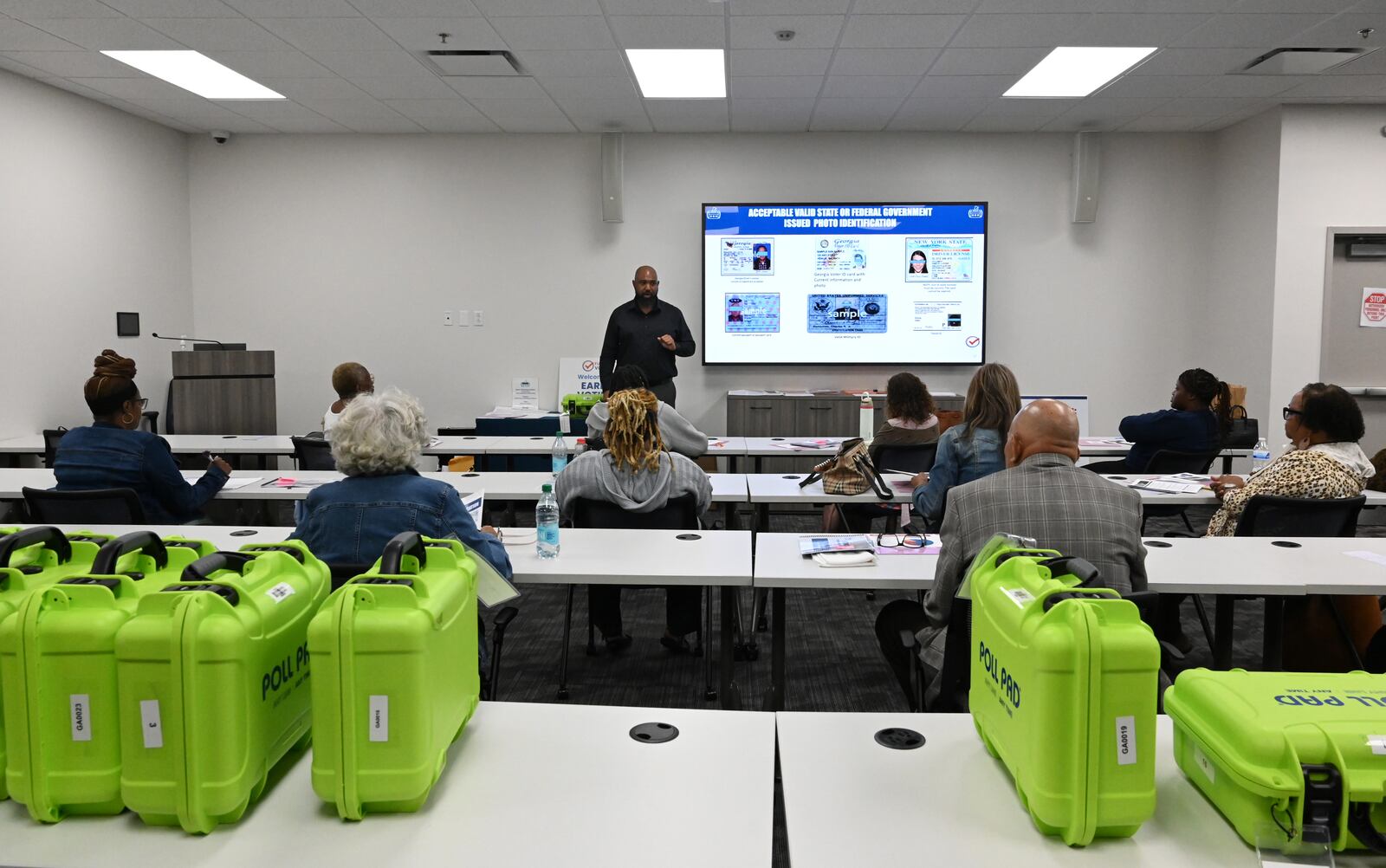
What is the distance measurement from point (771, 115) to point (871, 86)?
3.60ft

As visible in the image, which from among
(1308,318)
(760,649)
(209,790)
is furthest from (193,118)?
(1308,318)

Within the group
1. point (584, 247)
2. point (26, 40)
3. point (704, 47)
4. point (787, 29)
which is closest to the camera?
point (787, 29)

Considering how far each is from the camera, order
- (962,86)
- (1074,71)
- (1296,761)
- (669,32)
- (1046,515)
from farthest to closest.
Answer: (962,86)
(1074,71)
(669,32)
(1046,515)
(1296,761)

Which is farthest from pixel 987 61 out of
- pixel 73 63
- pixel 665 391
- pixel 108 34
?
pixel 73 63

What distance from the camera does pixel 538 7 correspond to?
5.10 m

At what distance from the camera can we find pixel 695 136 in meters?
8.25

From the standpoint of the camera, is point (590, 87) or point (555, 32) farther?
point (590, 87)

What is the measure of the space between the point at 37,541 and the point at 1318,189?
8.53 m

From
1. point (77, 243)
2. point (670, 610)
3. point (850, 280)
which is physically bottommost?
→ point (670, 610)

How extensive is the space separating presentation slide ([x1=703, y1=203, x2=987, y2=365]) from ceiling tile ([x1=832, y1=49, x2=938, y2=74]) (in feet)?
6.38

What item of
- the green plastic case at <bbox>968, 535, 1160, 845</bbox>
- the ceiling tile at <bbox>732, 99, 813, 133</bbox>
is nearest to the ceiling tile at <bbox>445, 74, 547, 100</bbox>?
the ceiling tile at <bbox>732, 99, 813, 133</bbox>

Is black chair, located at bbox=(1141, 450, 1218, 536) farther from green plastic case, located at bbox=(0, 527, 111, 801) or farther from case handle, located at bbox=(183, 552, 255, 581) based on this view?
green plastic case, located at bbox=(0, 527, 111, 801)

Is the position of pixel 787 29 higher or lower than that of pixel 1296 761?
higher

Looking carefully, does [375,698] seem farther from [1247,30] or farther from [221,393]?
[221,393]
